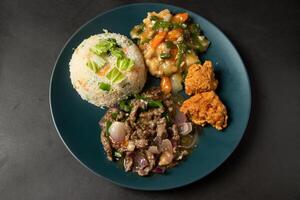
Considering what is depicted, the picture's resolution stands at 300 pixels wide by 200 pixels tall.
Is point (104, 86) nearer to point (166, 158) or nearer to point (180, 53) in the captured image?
point (180, 53)

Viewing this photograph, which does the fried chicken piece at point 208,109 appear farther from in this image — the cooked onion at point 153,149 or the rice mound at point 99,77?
the rice mound at point 99,77

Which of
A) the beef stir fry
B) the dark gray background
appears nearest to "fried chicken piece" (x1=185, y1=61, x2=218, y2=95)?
the beef stir fry

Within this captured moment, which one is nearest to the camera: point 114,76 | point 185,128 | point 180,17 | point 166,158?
point 166,158

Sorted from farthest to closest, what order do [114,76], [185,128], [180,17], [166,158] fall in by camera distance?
1. [180,17]
2. [114,76]
3. [185,128]
4. [166,158]

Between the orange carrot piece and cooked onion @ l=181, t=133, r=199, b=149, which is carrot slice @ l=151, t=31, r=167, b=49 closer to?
the orange carrot piece

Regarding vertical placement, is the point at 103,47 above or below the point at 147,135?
above

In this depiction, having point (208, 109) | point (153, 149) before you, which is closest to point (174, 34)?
point (208, 109)

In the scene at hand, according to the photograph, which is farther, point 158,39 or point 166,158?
point 158,39

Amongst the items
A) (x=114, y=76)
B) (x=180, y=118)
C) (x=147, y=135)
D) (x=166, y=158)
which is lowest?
(x=166, y=158)
